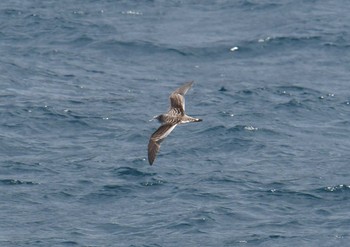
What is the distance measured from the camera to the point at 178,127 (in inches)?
1651

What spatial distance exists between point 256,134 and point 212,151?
2.03 metres

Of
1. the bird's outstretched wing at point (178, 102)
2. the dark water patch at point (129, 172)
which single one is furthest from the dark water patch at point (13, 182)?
the bird's outstretched wing at point (178, 102)

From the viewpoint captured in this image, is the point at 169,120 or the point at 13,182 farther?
the point at 13,182

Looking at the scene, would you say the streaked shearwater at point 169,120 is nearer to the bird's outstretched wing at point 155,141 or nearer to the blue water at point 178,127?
the bird's outstretched wing at point 155,141

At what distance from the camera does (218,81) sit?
46.2 meters

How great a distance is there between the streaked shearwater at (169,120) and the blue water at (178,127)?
389 centimetres

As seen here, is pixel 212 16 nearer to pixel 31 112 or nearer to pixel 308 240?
pixel 31 112

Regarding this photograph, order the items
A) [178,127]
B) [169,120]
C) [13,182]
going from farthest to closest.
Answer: [178,127]
[13,182]
[169,120]

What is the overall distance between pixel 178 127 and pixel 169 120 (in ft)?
36.4

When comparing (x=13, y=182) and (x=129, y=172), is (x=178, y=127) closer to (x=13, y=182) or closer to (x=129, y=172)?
(x=129, y=172)

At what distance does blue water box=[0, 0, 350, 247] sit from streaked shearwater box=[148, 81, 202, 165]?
3889mm

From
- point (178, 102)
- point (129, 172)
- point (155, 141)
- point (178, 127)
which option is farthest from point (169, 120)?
point (178, 127)

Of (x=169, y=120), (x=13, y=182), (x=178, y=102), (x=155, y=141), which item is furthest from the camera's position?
(x=13, y=182)

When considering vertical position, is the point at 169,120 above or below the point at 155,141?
above
